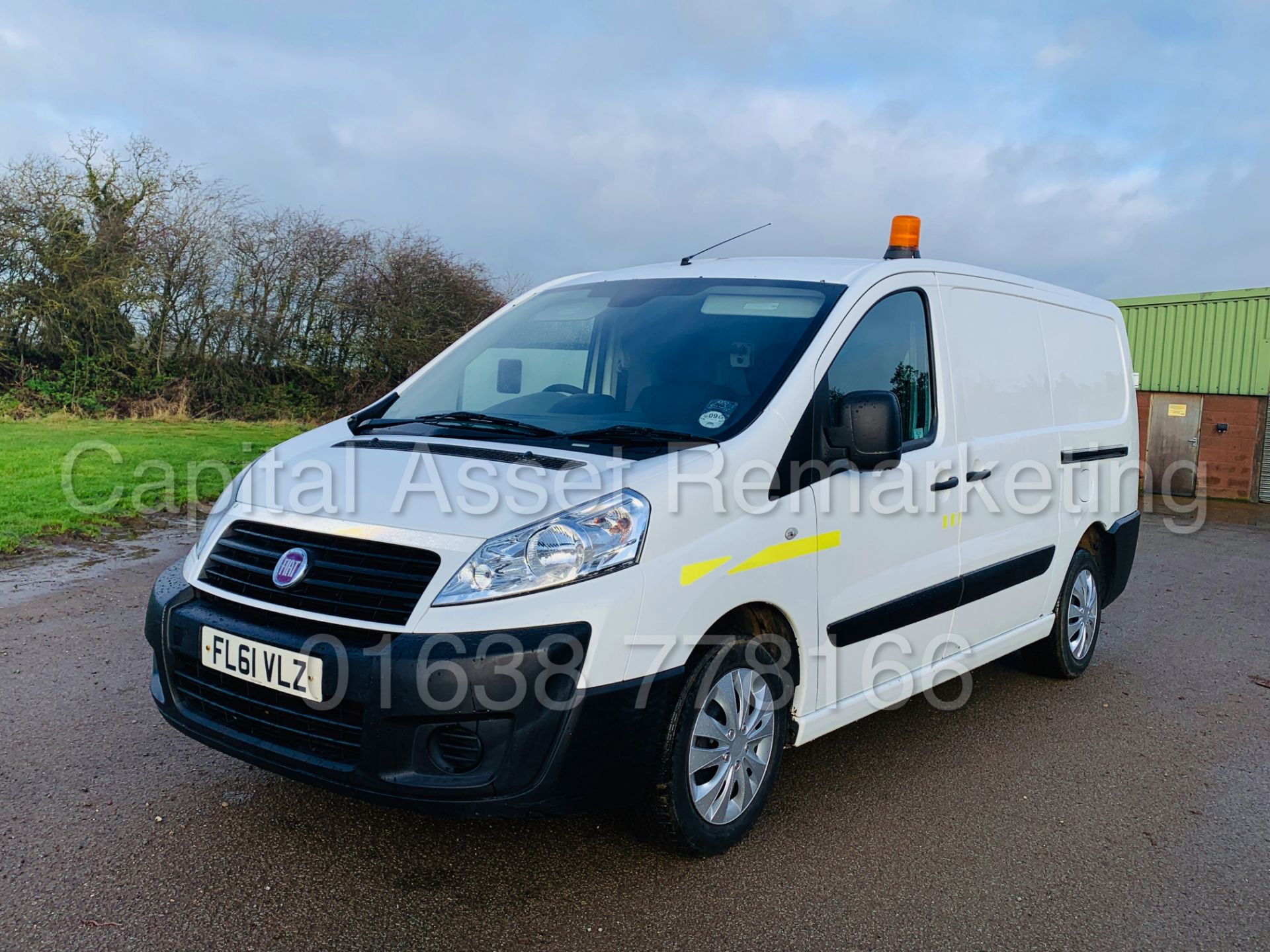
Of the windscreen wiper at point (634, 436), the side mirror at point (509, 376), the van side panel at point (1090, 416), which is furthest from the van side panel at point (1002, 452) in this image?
the side mirror at point (509, 376)

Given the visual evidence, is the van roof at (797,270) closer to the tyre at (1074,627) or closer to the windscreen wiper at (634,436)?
the windscreen wiper at (634,436)

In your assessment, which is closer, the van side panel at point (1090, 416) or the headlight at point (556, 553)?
the headlight at point (556, 553)

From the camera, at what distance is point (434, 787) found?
283cm

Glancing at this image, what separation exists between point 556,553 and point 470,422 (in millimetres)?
1043

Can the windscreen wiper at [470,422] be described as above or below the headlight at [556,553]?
above

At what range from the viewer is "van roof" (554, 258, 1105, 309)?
403cm

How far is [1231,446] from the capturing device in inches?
883

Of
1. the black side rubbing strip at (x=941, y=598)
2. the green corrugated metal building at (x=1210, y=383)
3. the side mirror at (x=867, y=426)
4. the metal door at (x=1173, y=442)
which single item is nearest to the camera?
the side mirror at (x=867, y=426)

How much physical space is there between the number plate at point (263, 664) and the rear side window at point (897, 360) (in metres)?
1.97

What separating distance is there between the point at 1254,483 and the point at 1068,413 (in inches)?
795

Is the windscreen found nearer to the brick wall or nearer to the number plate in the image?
the number plate

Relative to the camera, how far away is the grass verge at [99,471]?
8.77m

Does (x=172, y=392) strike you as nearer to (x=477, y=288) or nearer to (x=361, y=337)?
(x=361, y=337)

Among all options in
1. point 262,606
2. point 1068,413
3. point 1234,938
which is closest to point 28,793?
point 262,606
